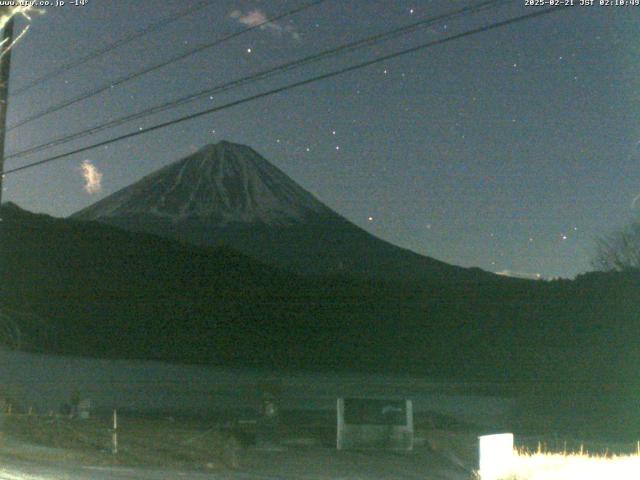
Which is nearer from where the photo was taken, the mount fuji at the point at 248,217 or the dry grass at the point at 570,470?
the dry grass at the point at 570,470

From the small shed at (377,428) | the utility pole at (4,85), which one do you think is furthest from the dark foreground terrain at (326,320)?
the utility pole at (4,85)

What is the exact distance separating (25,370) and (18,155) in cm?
2993

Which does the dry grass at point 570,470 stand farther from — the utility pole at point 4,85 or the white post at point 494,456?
the utility pole at point 4,85

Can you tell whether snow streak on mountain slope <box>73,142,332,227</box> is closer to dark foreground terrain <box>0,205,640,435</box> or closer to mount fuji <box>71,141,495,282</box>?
mount fuji <box>71,141,495,282</box>

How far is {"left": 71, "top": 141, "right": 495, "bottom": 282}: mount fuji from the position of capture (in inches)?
5536

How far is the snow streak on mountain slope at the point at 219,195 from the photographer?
6245 inches

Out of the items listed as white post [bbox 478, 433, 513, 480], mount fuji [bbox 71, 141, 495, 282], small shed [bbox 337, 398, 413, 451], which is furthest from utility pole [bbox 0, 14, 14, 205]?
mount fuji [bbox 71, 141, 495, 282]

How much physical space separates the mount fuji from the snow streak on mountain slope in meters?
0.18

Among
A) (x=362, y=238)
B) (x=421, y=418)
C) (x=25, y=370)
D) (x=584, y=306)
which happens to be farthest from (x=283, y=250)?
(x=421, y=418)

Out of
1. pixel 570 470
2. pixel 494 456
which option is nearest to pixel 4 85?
pixel 494 456

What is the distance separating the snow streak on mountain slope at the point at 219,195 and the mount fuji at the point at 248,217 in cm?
18

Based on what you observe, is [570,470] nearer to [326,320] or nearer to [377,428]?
[377,428]

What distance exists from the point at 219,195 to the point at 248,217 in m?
9.48

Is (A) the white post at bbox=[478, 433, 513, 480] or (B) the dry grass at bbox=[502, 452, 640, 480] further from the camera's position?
(A) the white post at bbox=[478, 433, 513, 480]
